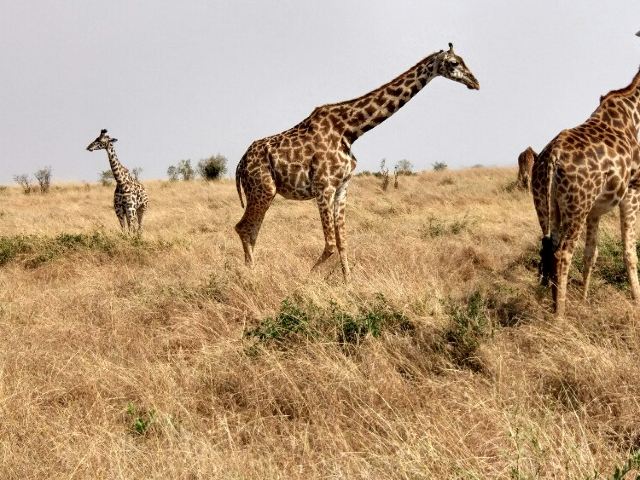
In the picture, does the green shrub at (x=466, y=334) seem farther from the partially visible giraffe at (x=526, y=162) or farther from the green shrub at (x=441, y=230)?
the partially visible giraffe at (x=526, y=162)

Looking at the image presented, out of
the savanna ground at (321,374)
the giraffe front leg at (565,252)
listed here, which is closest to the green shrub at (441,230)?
the savanna ground at (321,374)

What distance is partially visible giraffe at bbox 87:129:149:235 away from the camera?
42.4ft

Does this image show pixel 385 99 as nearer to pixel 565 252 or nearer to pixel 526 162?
pixel 565 252

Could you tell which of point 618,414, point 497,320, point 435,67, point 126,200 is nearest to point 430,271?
point 497,320

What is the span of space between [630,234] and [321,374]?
3857 millimetres

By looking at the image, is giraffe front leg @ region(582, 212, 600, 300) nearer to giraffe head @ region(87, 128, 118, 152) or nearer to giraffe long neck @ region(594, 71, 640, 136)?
giraffe long neck @ region(594, 71, 640, 136)

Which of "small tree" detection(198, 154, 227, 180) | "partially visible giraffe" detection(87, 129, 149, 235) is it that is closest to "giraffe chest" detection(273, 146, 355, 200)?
"partially visible giraffe" detection(87, 129, 149, 235)

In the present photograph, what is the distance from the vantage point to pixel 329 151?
6.81 metres

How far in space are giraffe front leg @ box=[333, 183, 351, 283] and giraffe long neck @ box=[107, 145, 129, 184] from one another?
8198 millimetres

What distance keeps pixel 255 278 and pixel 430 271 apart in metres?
2.33

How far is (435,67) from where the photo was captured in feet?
22.4

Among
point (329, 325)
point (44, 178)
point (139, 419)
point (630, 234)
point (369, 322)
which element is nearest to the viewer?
point (139, 419)

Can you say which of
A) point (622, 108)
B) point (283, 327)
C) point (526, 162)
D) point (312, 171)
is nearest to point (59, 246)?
point (312, 171)

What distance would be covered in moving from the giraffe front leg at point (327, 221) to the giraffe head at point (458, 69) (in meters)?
2.17
